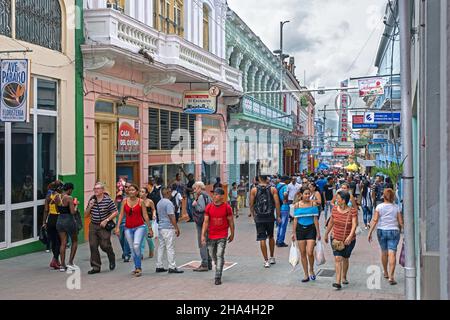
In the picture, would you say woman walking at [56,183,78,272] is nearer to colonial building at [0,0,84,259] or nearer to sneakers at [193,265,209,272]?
colonial building at [0,0,84,259]

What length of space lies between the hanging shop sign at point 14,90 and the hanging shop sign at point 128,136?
5.43 m

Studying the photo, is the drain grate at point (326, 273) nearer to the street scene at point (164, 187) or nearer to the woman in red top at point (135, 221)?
the street scene at point (164, 187)

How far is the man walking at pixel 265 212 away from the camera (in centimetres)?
1080

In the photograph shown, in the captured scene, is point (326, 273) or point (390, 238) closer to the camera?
point (390, 238)

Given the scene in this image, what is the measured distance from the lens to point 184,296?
836 cm

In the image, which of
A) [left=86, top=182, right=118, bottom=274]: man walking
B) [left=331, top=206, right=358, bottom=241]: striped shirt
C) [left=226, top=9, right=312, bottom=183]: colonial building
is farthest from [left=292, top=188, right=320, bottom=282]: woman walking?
[left=226, top=9, right=312, bottom=183]: colonial building

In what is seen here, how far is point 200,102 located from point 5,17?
9.18 metres

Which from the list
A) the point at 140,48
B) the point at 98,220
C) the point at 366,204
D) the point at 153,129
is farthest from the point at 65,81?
the point at 366,204

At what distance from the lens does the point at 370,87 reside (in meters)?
22.0

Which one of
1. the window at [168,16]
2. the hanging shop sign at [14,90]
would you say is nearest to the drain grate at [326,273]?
the hanging shop sign at [14,90]

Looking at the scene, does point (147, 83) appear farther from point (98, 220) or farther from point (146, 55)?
point (98, 220)

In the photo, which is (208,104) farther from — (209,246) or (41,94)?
(209,246)

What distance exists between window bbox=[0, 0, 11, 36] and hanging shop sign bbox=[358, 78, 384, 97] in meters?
13.9

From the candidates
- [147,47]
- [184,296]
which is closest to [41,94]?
[147,47]
